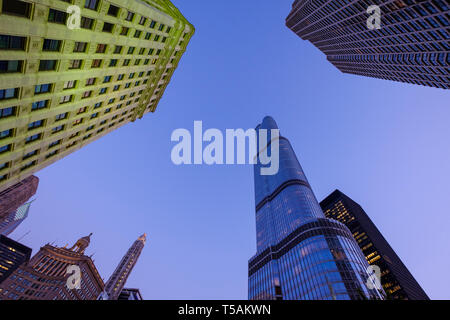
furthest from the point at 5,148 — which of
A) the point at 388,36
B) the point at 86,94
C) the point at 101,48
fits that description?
the point at 388,36

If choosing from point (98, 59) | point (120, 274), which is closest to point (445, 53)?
point (98, 59)

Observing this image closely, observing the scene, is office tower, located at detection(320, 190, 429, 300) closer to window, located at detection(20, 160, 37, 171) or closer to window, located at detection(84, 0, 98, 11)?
window, located at detection(20, 160, 37, 171)

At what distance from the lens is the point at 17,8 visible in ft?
55.0

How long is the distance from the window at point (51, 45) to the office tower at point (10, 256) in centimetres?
15974

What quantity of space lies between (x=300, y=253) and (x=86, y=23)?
91385mm

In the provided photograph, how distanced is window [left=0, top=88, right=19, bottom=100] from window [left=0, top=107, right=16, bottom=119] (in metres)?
1.38

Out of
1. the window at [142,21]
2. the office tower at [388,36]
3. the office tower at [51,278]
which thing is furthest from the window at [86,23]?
the office tower at [51,278]

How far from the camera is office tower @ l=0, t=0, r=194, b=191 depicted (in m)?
18.3

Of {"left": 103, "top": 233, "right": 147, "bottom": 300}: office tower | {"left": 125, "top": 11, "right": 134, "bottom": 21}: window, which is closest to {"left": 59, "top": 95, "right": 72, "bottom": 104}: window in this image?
{"left": 125, "top": 11, "right": 134, "bottom": 21}: window

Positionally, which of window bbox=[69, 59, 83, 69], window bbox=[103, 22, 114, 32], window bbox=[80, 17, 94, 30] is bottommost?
window bbox=[69, 59, 83, 69]

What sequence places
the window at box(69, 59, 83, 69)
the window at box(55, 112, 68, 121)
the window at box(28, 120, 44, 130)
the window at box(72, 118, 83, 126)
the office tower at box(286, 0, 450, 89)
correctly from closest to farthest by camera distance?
the window at box(69, 59, 83, 69) < the window at box(28, 120, 44, 130) < the window at box(55, 112, 68, 121) < the window at box(72, 118, 83, 126) < the office tower at box(286, 0, 450, 89)

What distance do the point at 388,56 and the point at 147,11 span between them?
4042 inches

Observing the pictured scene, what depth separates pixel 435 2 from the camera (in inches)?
2313

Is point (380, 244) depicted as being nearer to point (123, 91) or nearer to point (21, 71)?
point (123, 91)
